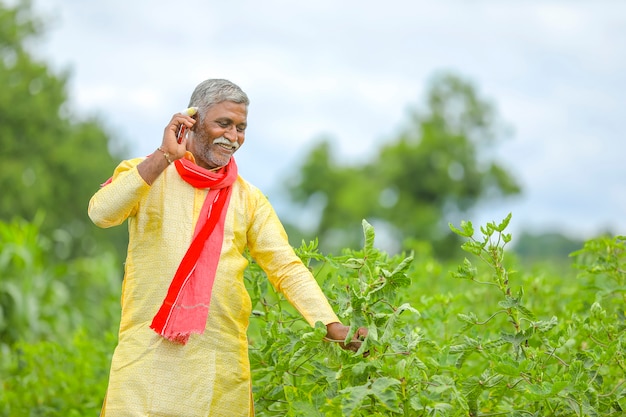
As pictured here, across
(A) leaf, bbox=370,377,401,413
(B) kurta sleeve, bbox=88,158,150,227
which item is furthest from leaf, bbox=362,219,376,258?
(B) kurta sleeve, bbox=88,158,150,227

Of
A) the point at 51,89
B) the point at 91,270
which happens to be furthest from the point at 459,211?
the point at 91,270

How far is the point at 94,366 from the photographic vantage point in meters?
6.10

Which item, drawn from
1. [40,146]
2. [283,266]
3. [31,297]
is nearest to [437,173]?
[40,146]

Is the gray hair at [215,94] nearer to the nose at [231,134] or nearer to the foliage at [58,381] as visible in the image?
the nose at [231,134]

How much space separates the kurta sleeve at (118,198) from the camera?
11.1 ft

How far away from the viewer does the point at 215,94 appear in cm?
364

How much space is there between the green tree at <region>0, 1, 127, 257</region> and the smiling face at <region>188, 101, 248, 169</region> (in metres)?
25.7

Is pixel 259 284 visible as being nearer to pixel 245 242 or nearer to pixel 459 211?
pixel 245 242

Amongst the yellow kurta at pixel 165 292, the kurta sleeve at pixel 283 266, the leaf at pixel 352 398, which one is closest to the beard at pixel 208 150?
the yellow kurta at pixel 165 292

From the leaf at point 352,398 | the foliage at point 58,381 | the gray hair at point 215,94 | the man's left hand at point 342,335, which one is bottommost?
the foliage at point 58,381

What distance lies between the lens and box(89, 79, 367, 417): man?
11.2ft

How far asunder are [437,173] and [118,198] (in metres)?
39.1

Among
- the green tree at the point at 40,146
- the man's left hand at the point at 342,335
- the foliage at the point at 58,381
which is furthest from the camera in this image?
the green tree at the point at 40,146

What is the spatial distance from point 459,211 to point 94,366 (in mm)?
36552
